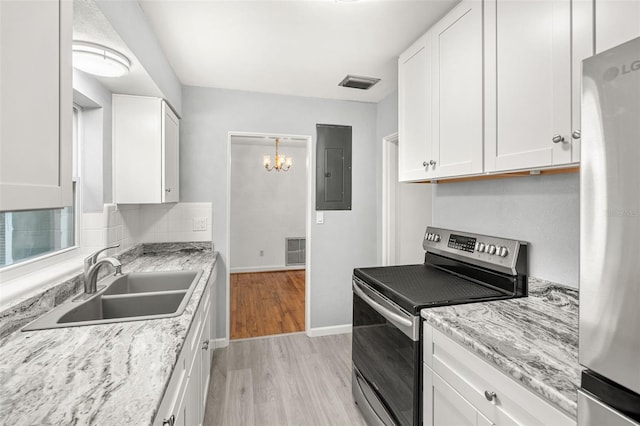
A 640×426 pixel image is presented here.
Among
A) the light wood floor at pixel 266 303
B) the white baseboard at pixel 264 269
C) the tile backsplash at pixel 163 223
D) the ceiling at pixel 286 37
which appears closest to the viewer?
the ceiling at pixel 286 37

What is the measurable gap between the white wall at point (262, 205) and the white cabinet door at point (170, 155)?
2876mm

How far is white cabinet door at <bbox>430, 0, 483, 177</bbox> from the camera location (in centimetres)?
147

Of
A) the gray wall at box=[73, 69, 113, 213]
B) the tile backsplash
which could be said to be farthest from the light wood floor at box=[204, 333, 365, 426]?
the gray wall at box=[73, 69, 113, 213]

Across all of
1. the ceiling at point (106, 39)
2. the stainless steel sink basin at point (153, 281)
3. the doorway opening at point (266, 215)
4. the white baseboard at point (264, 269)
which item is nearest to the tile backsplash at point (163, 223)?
the stainless steel sink basin at point (153, 281)

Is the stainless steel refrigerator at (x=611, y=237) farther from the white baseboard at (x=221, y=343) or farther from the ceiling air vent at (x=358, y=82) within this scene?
the white baseboard at (x=221, y=343)

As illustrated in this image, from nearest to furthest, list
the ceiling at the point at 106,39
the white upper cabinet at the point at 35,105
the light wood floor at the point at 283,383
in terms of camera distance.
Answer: the white upper cabinet at the point at 35,105
the ceiling at the point at 106,39
the light wood floor at the point at 283,383

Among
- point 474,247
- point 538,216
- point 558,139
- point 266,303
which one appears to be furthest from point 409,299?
point 266,303

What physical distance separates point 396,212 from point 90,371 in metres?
2.72

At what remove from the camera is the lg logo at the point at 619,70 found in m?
0.50

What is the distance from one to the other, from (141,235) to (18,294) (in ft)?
5.10

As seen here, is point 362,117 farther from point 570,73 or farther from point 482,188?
point 570,73

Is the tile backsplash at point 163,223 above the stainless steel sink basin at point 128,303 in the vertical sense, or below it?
above

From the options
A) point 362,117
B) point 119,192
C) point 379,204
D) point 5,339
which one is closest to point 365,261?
point 379,204

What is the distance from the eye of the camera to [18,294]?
1228mm
